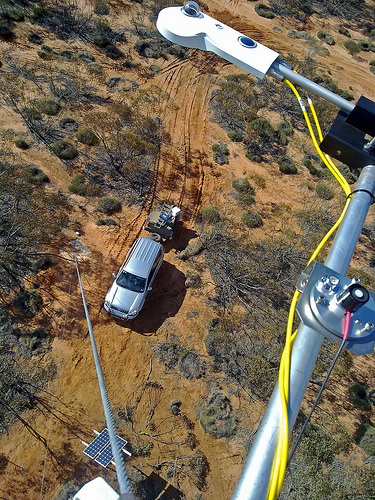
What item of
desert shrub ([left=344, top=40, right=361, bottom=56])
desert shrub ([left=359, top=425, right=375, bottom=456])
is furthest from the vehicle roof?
desert shrub ([left=344, top=40, right=361, bottom=56])

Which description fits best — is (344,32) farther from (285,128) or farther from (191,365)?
(191,365)

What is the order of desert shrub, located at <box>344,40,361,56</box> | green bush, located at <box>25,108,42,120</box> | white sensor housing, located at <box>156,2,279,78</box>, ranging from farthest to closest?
1. desert shrub, located at <box>344,40,361,56</box>
2. green bush, located at <box>25,108,42,120</box>
3. white sensor housing, located at <box>156,2,279,78</box>

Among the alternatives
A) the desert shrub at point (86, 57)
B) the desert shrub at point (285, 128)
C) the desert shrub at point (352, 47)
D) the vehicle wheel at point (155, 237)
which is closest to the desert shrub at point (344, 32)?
the desert shrub at point (352, 47)

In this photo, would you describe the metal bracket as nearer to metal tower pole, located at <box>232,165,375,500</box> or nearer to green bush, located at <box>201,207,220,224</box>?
metal tower pole, located at <box>232,165,375,500</box>

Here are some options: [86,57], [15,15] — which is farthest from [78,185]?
[15,15]

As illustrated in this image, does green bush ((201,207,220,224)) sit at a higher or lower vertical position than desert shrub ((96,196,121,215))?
higher

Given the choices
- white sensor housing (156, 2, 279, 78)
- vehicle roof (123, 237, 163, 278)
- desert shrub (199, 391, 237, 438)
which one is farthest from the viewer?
vehicle roof (123, 237, 163, 278)

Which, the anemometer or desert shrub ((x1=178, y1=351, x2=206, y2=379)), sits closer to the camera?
the anemometer

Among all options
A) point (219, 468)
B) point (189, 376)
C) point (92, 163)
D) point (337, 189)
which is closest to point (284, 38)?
point (337, 189)
